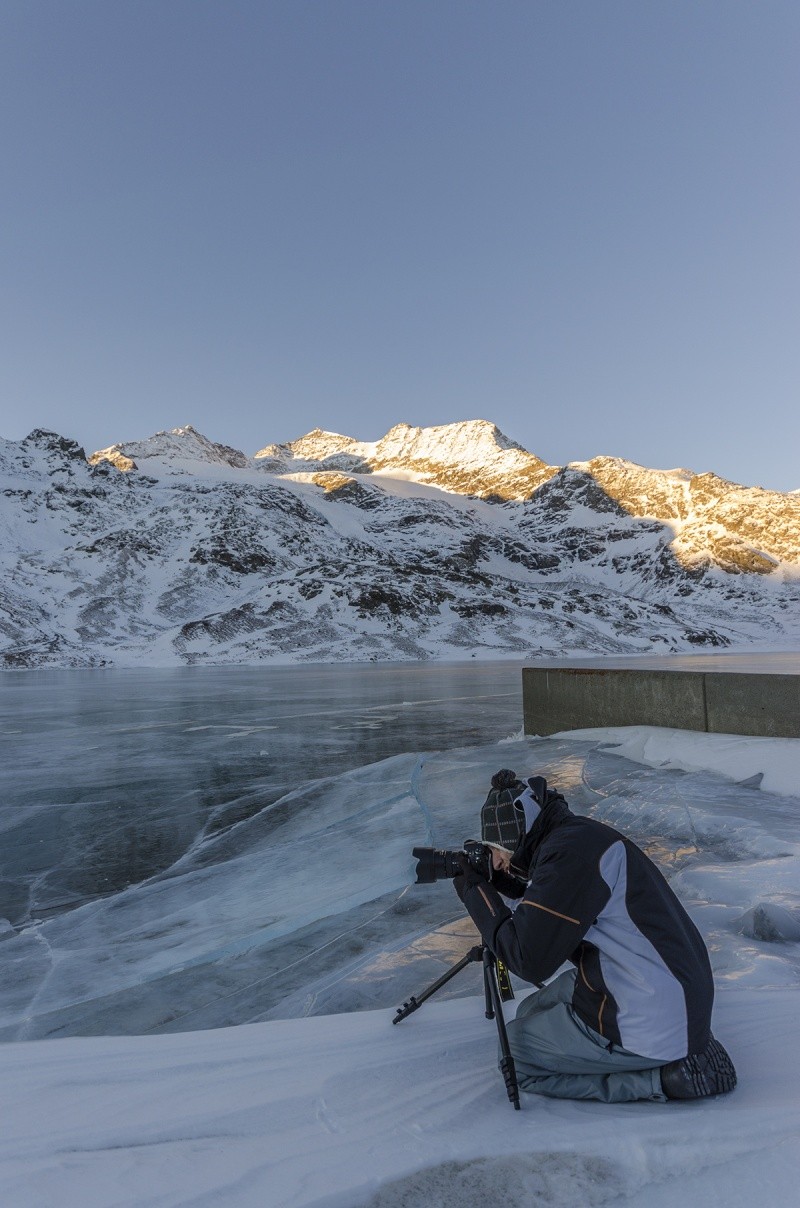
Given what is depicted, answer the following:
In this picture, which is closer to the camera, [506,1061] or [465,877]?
[506,1061]

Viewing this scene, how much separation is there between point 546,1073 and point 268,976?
237 centimetres

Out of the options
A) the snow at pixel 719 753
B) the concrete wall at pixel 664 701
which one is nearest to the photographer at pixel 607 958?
the snow at pixel 719 753

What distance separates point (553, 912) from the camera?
2604 millimetres

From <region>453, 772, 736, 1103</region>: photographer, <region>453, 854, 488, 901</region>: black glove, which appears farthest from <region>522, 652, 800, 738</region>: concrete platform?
<region>453, 854, 488, 901</region>: black glove

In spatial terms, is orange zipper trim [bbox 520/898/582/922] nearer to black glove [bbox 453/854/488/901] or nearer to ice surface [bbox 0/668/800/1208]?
black glove [bbox 453/854/488/901]

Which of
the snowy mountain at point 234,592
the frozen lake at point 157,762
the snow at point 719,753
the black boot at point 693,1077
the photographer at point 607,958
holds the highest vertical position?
the snowy mountain at point 234,592

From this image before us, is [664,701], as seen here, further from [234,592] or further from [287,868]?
[234,592]

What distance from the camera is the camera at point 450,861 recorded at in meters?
3.05

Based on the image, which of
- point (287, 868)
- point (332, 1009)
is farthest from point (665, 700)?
point (332, 1009)

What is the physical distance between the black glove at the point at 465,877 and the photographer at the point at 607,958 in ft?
0.26

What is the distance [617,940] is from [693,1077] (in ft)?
2.15

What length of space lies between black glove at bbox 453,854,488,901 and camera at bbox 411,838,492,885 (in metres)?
0.01

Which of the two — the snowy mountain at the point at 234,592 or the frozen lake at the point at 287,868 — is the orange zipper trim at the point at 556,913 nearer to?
the frozen lake at the point at 287,868

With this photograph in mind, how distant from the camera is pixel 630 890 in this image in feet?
8.51
